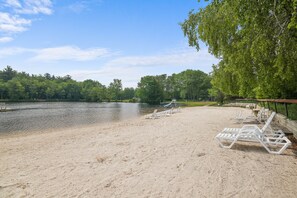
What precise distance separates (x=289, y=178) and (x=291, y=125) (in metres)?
5.56

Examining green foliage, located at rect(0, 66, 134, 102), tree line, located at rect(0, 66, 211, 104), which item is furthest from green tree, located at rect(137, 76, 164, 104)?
green foliage, located at rect(0, 66, 134, 102)

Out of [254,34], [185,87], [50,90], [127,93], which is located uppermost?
[50,90]

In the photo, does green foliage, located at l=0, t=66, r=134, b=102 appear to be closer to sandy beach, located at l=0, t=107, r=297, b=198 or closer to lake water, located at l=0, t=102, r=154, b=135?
lake water, located at l=0, t=102, r=154, b=135

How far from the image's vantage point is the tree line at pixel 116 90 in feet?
266

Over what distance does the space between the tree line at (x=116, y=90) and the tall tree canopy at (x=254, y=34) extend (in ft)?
227

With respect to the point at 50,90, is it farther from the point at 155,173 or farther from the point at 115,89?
the point at 155,173

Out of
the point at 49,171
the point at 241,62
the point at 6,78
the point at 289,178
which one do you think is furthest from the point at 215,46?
the point at 6,78

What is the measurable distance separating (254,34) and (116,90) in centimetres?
11351

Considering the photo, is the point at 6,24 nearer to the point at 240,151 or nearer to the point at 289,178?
the point at 240,151

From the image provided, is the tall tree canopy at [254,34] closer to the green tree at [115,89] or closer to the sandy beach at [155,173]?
the sandy beach at [155,173]

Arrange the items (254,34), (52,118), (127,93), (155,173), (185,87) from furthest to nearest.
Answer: (127,93) < (185,87) < (52,118) < (254,34) < (155,173)

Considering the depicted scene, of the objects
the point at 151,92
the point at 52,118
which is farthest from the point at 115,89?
the point at 52,118

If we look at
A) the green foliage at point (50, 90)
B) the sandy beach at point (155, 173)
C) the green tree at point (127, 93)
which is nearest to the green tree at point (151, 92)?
the green foliage at point (50, 90)

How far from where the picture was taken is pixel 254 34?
6215mm
